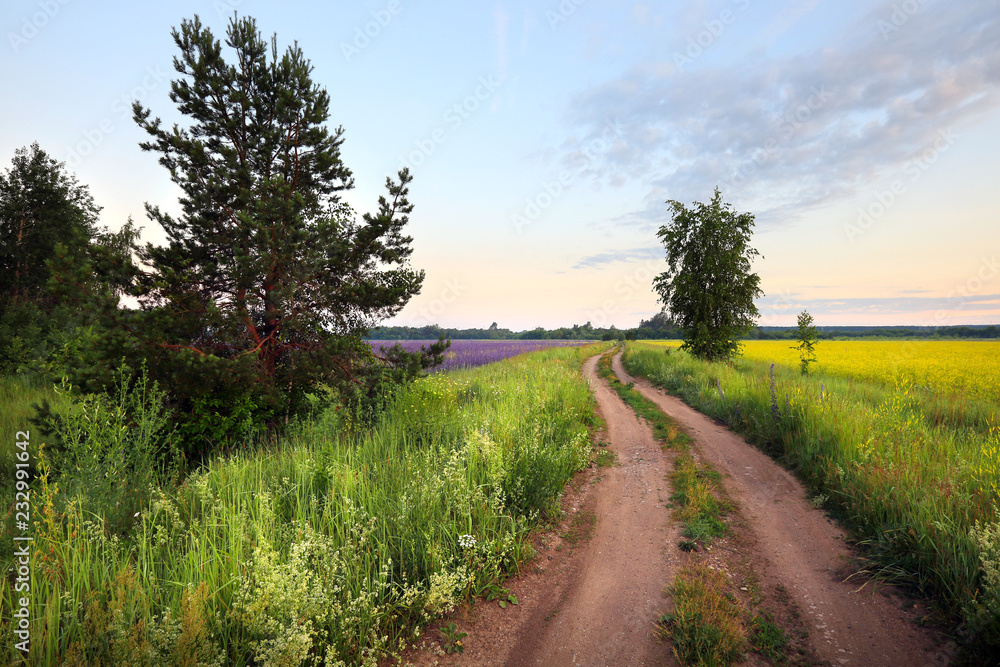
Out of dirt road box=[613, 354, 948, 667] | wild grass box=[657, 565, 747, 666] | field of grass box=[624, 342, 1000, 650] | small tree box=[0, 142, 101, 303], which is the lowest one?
dirt road box=[613, 354, 948, 667]

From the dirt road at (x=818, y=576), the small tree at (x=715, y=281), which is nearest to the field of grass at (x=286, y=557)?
the dirt road at (x=818, y=576)

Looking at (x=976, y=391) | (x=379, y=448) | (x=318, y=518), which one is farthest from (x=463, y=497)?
(x=976, y=391)

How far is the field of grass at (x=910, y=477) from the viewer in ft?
12.1

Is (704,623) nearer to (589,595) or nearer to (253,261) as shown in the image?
(589,595)

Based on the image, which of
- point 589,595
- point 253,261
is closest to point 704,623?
point 589,595

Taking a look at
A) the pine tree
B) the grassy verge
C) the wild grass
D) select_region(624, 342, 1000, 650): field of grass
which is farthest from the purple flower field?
select_region(624, 342, 1000, 650): field of grass

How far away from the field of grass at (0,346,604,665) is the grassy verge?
1798 mm

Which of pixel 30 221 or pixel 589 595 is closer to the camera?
pixel 589 595

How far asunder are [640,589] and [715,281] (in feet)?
75.0

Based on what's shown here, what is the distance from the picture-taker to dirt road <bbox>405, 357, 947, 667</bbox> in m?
3.29

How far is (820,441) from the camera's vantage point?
716cm

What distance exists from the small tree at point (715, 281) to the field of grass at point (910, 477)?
1220 centimetres

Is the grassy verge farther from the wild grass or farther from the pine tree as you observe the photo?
the pine tree

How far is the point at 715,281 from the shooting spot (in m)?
22.7
